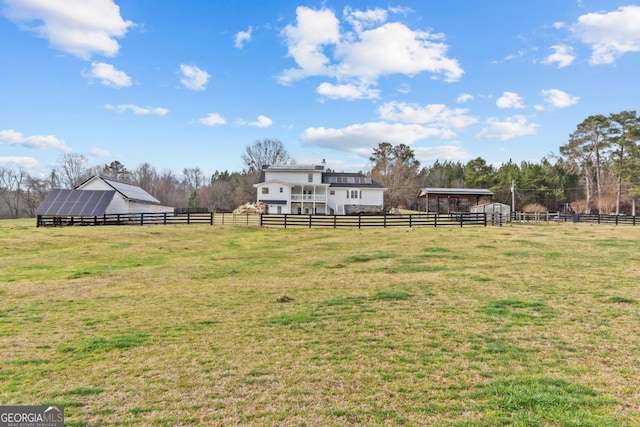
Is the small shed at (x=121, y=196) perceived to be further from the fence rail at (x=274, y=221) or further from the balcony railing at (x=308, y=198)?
the balcony railing at (x=308, y=198)

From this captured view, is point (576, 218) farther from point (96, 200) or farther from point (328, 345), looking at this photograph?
point (96, 200)

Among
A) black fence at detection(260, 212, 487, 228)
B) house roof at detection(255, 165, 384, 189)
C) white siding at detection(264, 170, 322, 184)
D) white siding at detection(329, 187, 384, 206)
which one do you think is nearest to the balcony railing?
white siding at detection(329, 187, 384, 206)

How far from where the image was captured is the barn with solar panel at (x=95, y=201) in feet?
94.4

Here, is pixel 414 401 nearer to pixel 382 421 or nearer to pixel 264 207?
pixel 382 421

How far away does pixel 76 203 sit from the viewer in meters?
29.9

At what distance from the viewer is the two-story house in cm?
4475

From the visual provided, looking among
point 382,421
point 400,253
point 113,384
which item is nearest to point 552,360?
point 382,421

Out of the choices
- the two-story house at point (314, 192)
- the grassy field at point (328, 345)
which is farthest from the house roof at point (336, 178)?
the grassy field at point (328, 345)

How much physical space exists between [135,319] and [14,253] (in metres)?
12.7

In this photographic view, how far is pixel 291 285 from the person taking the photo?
892 cm

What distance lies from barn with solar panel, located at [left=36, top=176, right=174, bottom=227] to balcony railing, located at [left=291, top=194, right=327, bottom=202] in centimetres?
1694

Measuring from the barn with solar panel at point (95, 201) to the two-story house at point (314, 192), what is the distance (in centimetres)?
1453

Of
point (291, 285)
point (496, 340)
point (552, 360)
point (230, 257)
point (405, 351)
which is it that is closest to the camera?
point (552, 360)

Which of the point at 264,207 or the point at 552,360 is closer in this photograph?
the point at 552,360
